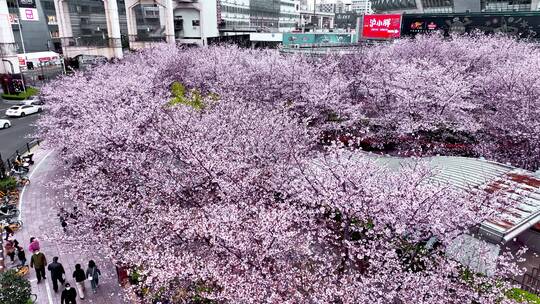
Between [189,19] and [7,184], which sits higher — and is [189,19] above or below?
above

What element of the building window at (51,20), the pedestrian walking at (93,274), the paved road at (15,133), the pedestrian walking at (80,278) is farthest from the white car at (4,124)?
the building window at (51,20)

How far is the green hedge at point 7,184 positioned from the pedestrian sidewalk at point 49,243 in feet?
2.18

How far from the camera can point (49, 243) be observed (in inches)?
679

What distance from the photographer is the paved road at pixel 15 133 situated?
98.2ft

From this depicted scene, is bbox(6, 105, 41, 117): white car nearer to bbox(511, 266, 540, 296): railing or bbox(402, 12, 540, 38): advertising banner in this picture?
bbox(511, 266, 540, 296): railing

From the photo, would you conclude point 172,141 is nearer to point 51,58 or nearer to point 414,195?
point 414,195

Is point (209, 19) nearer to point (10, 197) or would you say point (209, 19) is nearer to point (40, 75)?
point (40, 75)

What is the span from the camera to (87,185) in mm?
16312

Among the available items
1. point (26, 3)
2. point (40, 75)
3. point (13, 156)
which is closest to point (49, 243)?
point (13, 156)

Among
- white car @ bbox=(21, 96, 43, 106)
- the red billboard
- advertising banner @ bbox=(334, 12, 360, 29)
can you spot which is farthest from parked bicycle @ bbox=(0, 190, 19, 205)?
advertising banner @ bbox=(334, 12, 360, 29)

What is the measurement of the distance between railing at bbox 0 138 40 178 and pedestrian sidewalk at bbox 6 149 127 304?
58.8 inches

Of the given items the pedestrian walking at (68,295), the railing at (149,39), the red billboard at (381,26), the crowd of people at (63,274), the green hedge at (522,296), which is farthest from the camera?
the railing at (149,39)

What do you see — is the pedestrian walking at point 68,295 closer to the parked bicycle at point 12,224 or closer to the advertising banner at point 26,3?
the parked bicycle at point 12,224

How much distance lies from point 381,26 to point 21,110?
1958 inches
